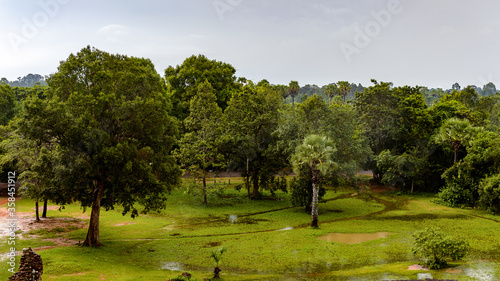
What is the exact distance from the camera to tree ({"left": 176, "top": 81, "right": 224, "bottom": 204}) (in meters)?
39.8

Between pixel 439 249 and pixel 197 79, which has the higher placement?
pixel 197 79

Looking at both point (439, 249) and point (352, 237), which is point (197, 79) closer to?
point (352, 237)

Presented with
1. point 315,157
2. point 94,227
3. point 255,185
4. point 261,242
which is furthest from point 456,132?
point 94,227

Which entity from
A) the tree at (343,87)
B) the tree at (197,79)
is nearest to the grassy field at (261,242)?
the tree at (197,79)

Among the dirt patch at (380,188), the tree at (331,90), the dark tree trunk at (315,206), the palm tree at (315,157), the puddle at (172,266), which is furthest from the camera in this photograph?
the tree at (331,90)

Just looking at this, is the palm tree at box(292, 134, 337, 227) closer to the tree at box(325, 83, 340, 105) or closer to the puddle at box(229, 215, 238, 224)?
the puddle at box(229, 215, 238, 224)

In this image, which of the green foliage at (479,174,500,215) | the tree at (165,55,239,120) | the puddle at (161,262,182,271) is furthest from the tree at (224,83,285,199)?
the puddle at (161,262,182,271)

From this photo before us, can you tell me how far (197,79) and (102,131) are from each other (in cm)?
3844

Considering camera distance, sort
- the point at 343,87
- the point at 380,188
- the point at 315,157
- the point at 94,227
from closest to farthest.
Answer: the point at 94,227, the point at 315,157, the point at 380,188, the point at 343,87

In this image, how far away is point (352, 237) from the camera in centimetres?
2681

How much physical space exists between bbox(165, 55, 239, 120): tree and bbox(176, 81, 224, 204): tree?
16491 mm

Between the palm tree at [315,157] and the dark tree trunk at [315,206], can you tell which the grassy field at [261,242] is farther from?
the palm tree at [315,157]

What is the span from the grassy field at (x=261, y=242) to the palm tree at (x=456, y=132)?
735cm

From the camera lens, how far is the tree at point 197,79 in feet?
193
